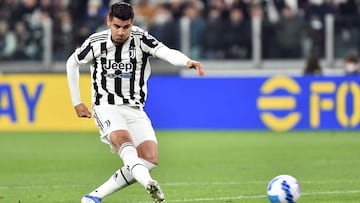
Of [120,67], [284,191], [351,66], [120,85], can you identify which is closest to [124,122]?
[120,85]

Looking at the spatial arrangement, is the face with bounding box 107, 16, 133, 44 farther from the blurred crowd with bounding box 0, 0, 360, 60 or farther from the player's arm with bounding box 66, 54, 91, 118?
the blurred crowd with bounding box 0, 0, 360, 60

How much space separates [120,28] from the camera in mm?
10523

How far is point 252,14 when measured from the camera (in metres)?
27.4

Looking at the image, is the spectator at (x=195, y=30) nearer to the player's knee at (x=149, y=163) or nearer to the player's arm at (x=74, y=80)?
the player's arm at (x=74, y=80)

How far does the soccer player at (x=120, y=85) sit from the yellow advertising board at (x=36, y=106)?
14.1 metres

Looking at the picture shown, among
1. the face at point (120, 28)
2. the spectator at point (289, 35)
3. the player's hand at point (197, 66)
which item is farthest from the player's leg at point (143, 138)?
the spectator at point (289, 35)

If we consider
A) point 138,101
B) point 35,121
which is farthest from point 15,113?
point 138,101

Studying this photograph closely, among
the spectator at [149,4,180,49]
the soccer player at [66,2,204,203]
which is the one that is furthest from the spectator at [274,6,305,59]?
the soccer player at [66,2,204,203]

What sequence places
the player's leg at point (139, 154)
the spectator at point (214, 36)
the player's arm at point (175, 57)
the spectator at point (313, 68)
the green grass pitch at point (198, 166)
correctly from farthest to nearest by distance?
the spectator at point (214, 36), the spectator at point (313, 68), the green grass pitch at point (198, 166), the player's leg at point (139, 154), the player's arm at point (175, 57)

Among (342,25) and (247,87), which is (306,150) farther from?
(342,25)

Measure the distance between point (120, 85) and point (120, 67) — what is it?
182 millimetres

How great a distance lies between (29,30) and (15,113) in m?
3.07

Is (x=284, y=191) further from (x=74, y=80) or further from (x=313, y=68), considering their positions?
(x=313, y=68)

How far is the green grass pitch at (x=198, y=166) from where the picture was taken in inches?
480
